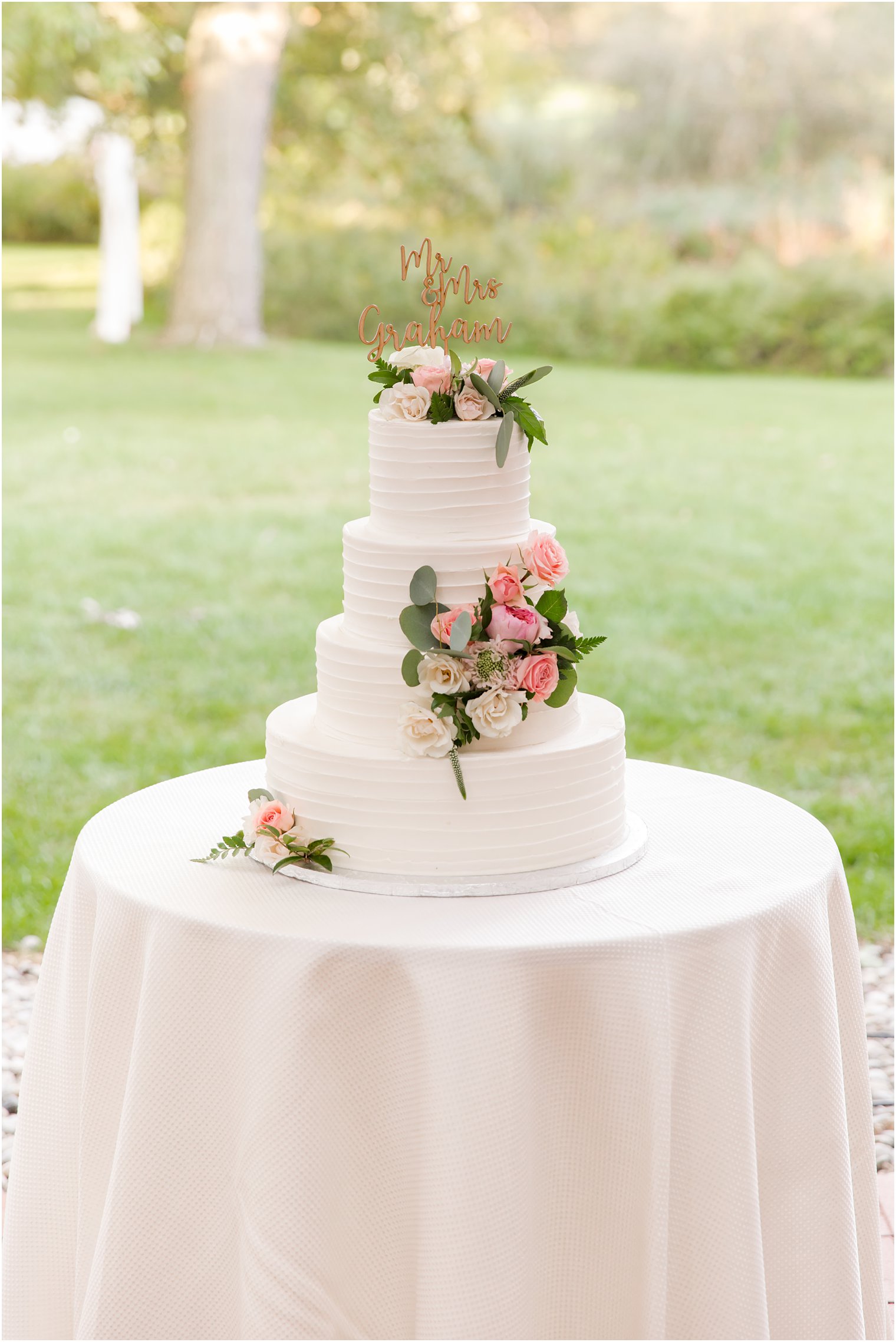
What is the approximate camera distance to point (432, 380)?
2371 mm

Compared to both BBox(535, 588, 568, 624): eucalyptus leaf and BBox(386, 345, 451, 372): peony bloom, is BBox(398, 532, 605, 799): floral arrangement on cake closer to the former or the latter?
BBox(535, 588, 568, 624): eucalyptus leaf

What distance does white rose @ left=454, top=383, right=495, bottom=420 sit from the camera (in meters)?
2.37

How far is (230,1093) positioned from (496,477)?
3.37 feet

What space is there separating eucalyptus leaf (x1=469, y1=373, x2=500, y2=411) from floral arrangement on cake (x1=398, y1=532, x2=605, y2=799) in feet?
0.78

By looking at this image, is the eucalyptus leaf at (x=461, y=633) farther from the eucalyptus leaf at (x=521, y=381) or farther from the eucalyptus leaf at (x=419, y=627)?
the eucalyptus leaf at (x=521, y=381)

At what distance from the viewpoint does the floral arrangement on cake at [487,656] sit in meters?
2.26

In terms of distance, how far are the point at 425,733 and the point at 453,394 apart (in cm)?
55

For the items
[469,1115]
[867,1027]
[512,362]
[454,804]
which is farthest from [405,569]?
[512,362]

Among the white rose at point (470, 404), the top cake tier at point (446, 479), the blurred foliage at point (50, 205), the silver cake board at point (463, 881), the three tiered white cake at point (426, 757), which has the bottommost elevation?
the silver cake board at point (463, 881)

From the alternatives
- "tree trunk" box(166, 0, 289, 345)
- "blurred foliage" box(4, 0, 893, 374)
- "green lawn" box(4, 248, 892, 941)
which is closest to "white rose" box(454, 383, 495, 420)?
"green lawn" box(4, 248, 892, 941)

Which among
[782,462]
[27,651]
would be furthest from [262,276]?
[27,651]

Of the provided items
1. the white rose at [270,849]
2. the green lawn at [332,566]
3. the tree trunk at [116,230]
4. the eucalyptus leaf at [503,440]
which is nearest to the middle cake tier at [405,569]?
the eucalyptus leaf at [503,440]

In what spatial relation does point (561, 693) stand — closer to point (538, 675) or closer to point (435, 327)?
point (538, 675)

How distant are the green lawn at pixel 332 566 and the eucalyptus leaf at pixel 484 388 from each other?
294 centimetres
